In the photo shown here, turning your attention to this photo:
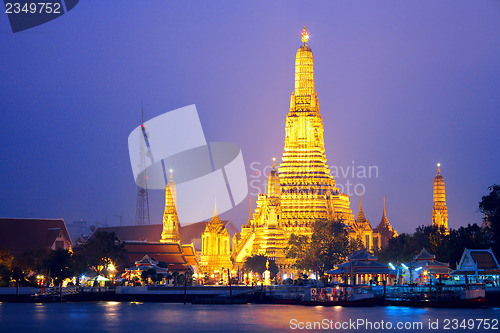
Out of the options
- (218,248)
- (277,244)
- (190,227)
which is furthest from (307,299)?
(190,227)

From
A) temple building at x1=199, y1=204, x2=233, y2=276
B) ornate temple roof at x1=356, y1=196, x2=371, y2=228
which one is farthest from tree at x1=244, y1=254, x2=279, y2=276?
ornate temple roof at x1=356, y1=196, x2=371, y2=228

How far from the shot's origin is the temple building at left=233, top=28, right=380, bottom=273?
150m

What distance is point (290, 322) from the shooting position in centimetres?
8188

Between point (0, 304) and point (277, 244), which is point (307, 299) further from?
point (277, 244)

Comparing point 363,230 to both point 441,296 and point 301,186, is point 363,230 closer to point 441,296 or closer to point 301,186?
point 301,186

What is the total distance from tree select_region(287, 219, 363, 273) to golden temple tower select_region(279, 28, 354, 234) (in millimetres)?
11696

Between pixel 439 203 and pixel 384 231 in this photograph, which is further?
pixel 384 231

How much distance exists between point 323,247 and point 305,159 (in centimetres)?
2257

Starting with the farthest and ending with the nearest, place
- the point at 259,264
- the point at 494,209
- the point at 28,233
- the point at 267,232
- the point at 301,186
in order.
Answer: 1. the point at 301,186
2. the point at 267,232
3. the point at 259,264
4. the point at 28,233
5. the point at 494,209

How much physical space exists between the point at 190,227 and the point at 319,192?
52.5 meters

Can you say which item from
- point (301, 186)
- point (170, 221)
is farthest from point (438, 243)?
point (170, 221)

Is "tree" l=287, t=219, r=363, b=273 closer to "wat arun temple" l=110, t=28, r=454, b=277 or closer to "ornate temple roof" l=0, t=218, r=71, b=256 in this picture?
"wat arun temple" l=110, t=28, r=454, b=277

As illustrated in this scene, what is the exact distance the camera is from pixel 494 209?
A: 112m

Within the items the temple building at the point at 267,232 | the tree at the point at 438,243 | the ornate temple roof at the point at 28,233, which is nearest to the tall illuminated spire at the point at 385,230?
the temple building at the point at 267,232
